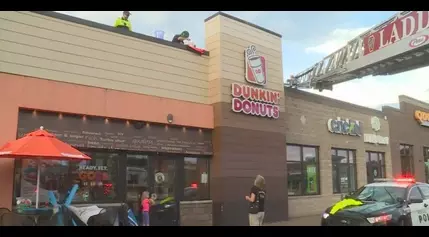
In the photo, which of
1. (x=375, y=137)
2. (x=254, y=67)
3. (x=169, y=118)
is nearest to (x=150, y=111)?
(x=169, y=118)

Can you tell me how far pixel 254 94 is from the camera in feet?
50.7

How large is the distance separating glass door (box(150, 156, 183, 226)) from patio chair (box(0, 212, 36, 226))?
4.42 m

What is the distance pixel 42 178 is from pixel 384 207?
7.97 metres

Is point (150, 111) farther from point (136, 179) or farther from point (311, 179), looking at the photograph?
point (311, 179)

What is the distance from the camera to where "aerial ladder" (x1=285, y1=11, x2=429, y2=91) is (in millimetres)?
13828

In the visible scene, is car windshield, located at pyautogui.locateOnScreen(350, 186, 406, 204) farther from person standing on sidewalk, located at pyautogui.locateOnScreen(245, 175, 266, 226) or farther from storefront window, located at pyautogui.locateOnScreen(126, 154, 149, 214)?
storefront window, located at pyautogui.locateOnScreen(126, 154, 149, 214)

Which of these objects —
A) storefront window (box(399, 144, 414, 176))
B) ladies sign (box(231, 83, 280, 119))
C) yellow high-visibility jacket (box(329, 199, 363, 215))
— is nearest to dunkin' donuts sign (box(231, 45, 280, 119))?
ladies sign (box(231, 83, 280, 119))

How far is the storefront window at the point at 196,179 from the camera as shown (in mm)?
13930

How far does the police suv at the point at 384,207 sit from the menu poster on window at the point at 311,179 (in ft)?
22.0
